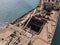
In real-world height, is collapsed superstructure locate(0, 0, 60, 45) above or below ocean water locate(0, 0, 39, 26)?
above

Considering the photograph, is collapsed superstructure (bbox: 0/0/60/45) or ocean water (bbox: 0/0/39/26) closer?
collapsed superstructure (bbox: 0/0/60/45)

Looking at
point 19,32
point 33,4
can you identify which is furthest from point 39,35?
point 33,4

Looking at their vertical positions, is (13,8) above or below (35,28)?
below

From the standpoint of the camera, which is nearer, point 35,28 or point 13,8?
point 35,28

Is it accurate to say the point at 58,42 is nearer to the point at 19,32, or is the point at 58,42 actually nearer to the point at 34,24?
the point at 34,24

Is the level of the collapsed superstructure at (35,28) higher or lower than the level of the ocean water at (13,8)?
→ higher
